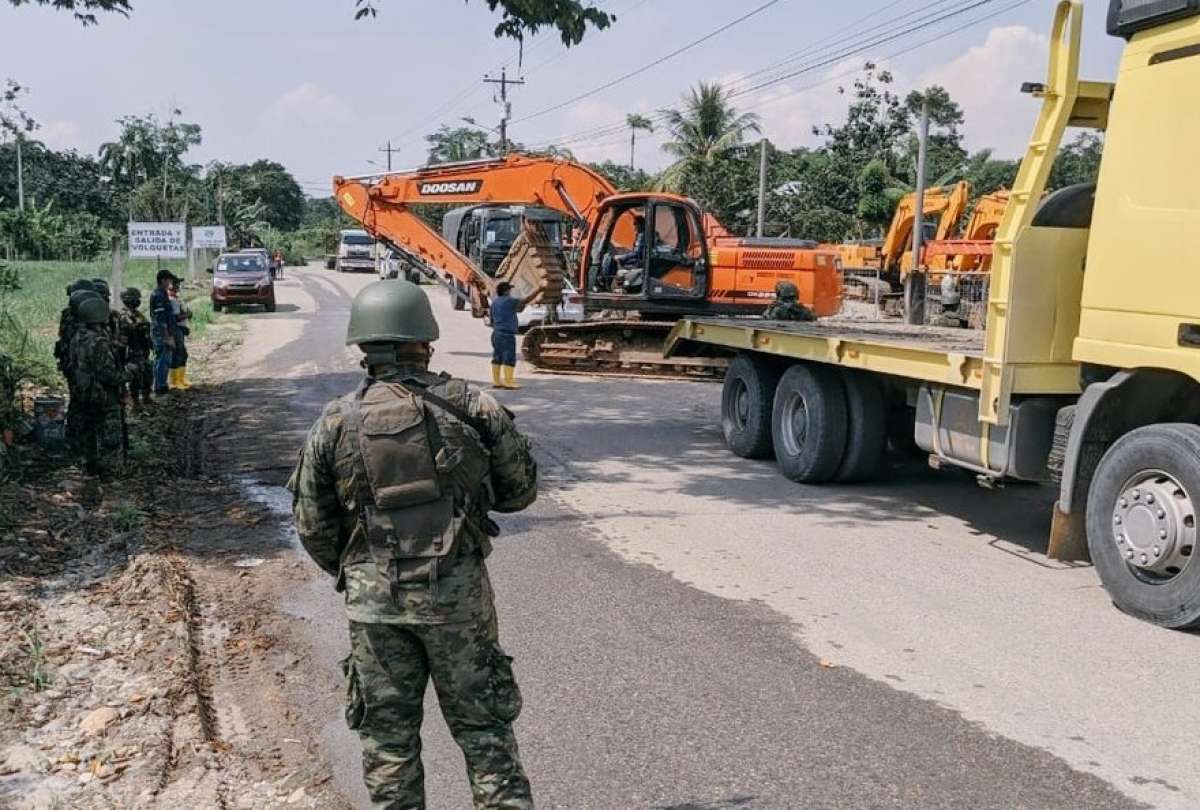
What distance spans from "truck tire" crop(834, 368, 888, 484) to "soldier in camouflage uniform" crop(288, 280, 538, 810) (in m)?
5.97

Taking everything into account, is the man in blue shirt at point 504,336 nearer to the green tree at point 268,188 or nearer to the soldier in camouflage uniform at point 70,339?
the soldier in camouflage uniform at point 70,339

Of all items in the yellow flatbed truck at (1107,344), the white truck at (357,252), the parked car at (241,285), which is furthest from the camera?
the white truck at (357,252)

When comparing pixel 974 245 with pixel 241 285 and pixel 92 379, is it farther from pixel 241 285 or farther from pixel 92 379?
pixel 92 379

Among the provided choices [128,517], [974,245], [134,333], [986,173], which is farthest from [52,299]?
[986,173]

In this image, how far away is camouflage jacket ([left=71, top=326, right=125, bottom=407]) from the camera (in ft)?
28.5

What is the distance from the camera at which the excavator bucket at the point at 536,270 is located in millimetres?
16594

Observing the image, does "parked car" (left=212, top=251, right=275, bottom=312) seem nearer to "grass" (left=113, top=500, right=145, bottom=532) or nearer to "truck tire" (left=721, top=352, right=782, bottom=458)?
"truck tire" (left=721, top=352, right=782, bottom=458)

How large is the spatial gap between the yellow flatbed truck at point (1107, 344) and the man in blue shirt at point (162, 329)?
29.6 feet

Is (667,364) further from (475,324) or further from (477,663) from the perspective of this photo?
(477,663)

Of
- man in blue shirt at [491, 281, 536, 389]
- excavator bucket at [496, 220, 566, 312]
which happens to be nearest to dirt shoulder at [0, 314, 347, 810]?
man in blue shirt at [491, 281, 536, 389]

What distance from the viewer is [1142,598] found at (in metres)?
5.63

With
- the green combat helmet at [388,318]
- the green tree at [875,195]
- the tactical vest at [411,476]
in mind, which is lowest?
the tactical vest at [411,476]

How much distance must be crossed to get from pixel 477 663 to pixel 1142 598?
4.02 m

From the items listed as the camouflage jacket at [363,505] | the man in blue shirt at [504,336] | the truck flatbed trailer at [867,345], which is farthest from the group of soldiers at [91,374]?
the camouflage jacket at [363,505]
